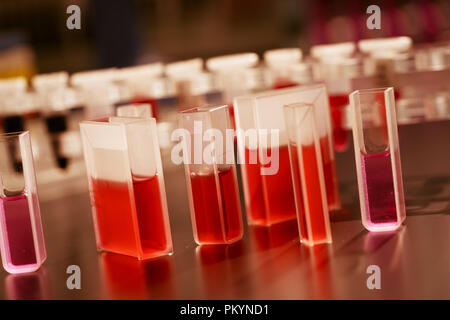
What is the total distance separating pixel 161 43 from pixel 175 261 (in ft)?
9.53

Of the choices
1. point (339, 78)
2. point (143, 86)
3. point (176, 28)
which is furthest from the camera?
point (176, 28)

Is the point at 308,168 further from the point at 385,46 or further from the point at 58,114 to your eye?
the point at 58,114

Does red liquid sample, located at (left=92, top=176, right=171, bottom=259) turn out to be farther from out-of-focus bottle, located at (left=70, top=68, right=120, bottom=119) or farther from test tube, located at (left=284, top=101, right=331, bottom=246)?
out-of-focus bottle, located at (left=70, top=68, right=120, bottom=119)

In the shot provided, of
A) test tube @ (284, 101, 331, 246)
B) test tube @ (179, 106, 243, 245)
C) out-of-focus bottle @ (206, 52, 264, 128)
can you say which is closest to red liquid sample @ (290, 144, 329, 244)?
test tube @ (284, 101, 331, 246)

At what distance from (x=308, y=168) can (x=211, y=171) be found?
0.18 meters

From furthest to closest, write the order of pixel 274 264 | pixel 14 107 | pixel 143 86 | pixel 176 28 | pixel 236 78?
pixel 176 28 < pixel 14 107 < pixel 143 86 < pixel 236 78 < pixel 274 264

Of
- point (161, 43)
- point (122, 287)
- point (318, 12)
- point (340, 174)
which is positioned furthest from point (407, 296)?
point (161, 43)

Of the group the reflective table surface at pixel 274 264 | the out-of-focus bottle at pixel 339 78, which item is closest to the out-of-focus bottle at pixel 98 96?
the out-of-focus bottle at pixel 339 78

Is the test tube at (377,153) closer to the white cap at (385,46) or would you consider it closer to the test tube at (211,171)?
the test tube at (211,171)

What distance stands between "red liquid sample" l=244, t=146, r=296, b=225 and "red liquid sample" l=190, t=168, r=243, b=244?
0.31 feet

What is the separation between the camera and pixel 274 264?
4.09 ft

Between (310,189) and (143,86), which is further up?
(143,86)

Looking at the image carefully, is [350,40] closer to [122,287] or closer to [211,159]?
[211,159]

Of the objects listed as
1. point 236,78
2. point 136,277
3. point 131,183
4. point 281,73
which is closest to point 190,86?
point 236,78
